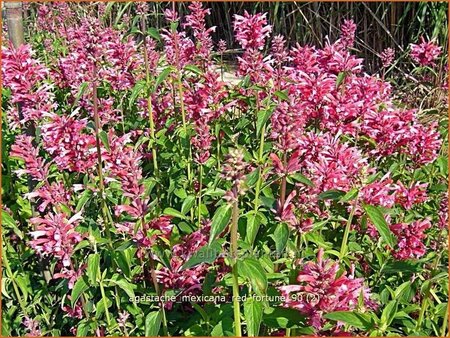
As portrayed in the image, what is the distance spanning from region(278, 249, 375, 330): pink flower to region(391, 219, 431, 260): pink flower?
64 cm

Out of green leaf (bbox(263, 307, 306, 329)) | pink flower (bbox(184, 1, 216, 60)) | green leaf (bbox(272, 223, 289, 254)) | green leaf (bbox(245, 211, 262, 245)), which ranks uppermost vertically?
pink flower (bbox(184, 1, 216, 60))

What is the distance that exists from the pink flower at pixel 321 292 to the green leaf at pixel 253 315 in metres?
0.10

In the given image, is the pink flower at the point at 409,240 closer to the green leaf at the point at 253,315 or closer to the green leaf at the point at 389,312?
the green leaf at the point at 389,312

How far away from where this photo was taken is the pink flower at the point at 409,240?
212cm

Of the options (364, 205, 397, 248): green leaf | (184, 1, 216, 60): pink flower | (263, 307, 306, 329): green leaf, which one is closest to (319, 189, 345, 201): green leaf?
(364, 205, 397, 248): green leaf

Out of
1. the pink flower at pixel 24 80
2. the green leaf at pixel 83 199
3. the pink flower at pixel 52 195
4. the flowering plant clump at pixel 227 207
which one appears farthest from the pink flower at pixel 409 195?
the pink flower at pixel 24 80

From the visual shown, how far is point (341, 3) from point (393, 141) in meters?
3.78

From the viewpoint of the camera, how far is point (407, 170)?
9.32ft

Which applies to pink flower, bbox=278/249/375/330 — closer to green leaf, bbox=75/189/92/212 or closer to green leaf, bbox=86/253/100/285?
green leaf, bbox=86/253/100/285

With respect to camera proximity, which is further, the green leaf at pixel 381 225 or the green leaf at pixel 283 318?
the green leaf at pixel 381 225

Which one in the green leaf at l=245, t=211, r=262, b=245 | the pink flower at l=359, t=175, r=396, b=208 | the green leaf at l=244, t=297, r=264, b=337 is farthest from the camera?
the pink flower at l=359, t=175, r=396, b=208

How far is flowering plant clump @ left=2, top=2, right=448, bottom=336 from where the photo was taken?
171 centimetres

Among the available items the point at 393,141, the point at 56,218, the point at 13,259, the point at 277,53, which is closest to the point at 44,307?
the point at 13,259

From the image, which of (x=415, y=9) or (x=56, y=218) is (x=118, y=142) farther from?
(x=415, y=9)
